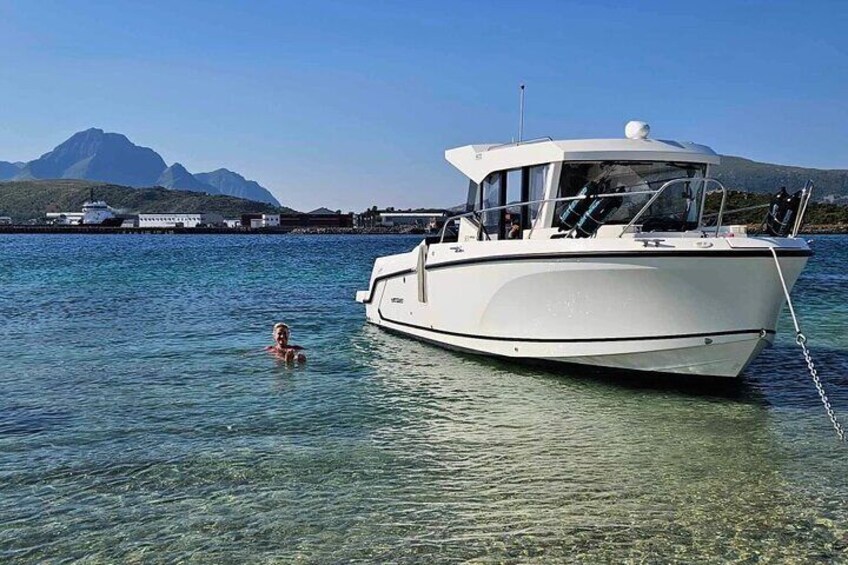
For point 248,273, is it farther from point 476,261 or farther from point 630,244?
point 630,244

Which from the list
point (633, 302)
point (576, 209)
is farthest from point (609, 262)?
point (576, 209)

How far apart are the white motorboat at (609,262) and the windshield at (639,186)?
2cm

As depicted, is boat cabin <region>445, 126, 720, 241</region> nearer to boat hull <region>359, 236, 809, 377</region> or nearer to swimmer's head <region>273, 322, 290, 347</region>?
boat hull <region>359, 236, 809, 377</region>

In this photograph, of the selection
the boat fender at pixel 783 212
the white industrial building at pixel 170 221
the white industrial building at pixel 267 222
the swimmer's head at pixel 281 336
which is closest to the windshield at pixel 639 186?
the boat fender at pixel 783 212

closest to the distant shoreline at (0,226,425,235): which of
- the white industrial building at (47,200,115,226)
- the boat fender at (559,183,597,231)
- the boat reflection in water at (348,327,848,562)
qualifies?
the white industrial building at (47,200,115,226)

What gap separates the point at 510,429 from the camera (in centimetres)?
856

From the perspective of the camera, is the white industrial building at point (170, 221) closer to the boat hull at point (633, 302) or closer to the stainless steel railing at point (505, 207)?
the stainless steel railing at point (505, 207)

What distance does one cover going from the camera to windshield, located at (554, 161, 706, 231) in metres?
11.2

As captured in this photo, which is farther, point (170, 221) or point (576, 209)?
point (170, 221)

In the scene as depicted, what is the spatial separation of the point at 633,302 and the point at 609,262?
630 millimetres

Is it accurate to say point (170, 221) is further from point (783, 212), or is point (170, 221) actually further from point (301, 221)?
point (783, 212)

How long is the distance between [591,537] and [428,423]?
138 inches

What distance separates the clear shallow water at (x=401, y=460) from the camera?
5.55 metres

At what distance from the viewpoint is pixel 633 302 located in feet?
32.5
